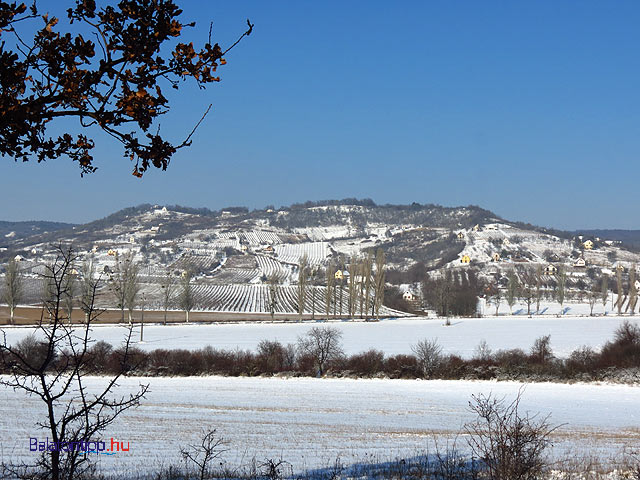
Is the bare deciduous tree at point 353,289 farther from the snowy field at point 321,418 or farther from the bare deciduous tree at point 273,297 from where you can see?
the snowy field at point 321,418

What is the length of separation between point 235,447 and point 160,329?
49667mm

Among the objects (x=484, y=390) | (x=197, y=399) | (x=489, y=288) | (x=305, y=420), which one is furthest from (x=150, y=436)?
(x=489, y=288)

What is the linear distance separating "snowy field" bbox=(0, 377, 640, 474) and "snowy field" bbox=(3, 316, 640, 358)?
13.9 metres

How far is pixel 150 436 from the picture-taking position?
19.7 metres

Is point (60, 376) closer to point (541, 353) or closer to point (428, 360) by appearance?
point (428, 360)

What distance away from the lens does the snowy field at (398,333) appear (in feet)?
169

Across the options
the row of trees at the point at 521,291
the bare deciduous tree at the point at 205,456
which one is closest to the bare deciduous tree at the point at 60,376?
the bare deciduous tree at the point at 205,456

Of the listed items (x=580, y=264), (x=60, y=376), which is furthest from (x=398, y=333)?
(x=580, y=264)

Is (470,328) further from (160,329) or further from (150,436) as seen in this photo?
(150,436)

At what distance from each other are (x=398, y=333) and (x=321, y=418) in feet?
131

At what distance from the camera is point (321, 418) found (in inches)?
957

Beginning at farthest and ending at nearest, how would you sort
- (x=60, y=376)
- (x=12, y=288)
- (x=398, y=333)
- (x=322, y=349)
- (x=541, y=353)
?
(x=12, y=288) → (x=398, y=333) → (x=541, y=353) → (x=322, y=349) → (x=60, y=376)

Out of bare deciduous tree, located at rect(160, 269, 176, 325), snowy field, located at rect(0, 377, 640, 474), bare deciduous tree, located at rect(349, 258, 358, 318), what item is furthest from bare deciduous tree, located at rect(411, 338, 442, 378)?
bare deciduous tree, located at rect(349, 258, 358, 318)

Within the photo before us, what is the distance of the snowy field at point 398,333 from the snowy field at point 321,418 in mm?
13910
